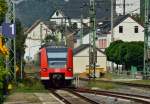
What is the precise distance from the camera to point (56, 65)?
4012 cm

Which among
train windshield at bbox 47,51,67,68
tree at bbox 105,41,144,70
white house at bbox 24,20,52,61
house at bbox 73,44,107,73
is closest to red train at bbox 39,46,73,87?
train windshield at bbox 47,51,67,68

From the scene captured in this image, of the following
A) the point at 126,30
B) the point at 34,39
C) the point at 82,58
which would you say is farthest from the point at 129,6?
the point at 82,58

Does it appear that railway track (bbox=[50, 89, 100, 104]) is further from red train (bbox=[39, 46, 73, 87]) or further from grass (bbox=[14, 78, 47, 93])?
red train (bbox=[39, 46, 73, 87])

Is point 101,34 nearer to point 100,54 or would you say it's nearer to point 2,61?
point 100,54

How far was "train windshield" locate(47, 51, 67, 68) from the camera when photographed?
131 ft

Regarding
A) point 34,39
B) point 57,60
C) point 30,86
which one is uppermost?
point 34,39

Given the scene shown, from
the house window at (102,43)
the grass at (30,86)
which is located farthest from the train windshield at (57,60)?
the house window at (102,43)

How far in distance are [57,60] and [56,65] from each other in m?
0.34

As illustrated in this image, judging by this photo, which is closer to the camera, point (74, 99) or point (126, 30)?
point (74, 99)

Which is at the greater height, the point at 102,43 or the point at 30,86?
the point at 102,43

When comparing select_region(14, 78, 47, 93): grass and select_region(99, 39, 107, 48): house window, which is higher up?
select_region(99, 39, 107, 48): house window

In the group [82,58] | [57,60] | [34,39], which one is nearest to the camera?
[57,60]

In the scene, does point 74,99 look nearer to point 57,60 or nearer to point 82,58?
point 57,60

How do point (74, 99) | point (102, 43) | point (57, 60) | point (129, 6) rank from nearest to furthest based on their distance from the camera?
1. point (74, 99)
2. point (57, 60)
3. point (102, 43)
4. point (129, 6)
